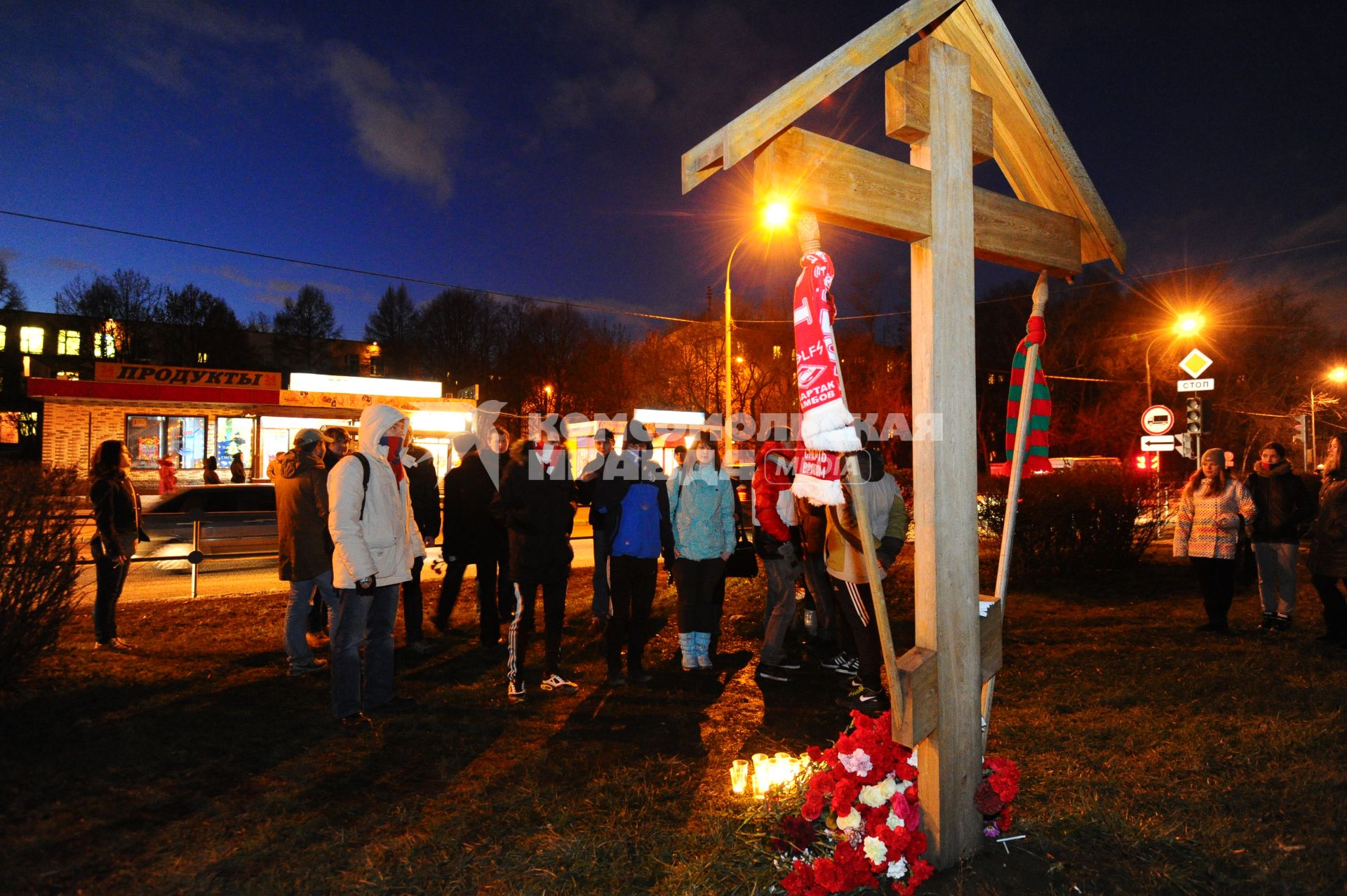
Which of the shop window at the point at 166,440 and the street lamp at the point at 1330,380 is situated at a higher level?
the street lamp at the point at 1330,380

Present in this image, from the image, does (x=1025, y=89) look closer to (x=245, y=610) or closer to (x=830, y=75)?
(x=830, y=75)

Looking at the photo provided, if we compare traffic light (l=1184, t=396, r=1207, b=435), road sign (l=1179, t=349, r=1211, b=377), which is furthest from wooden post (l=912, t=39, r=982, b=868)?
road sign (l=1179, t=349, r=1211, b=377)

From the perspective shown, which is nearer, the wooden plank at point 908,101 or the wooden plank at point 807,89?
the wooden plank at point 807,89

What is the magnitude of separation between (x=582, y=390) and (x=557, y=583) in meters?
42.9

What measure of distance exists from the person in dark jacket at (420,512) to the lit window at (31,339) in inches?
2575

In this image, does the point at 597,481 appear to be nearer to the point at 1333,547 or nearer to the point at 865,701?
the point at 865,701

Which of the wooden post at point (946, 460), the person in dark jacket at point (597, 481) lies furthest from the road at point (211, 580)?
the wooden post at point (946, 460)

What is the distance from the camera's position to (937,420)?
2721mm

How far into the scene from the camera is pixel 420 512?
702 cm

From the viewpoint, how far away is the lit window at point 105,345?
1772 inches

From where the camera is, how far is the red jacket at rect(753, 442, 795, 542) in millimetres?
6094

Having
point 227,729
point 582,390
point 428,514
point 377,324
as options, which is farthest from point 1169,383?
point 377,324

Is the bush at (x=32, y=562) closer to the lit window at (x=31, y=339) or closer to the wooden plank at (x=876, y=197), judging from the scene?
the wooden plank at (x=876, y=197)

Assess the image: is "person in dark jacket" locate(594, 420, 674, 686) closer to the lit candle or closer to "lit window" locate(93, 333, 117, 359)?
the lit candle
